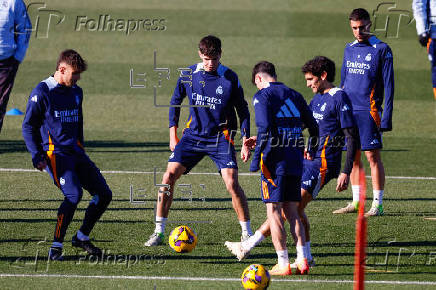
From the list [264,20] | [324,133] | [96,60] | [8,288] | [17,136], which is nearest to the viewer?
[8,288]

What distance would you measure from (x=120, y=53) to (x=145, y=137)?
11.6m

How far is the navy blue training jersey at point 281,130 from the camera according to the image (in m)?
9.01

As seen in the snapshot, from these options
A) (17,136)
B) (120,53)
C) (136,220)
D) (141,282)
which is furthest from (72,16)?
(141,282)

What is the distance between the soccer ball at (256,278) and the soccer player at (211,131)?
2065 mm

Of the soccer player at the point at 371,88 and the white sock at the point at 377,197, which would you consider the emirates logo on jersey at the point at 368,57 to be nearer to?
the soccer player at the point at 371,88

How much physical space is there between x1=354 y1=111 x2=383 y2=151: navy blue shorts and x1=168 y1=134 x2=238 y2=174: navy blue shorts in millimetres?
2531

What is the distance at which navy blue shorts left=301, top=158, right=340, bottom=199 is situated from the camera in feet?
32.2

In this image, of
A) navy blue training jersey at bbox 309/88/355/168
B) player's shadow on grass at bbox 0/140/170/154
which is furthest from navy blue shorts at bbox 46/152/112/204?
player's shadow on grass at bbox 0/140/170/154

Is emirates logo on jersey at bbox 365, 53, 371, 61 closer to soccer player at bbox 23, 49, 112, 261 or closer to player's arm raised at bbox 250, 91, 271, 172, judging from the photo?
player's arm raised at bbox 250, 91, 271, 172

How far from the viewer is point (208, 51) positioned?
33.3ft

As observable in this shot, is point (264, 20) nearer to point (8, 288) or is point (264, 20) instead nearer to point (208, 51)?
Result: point (208, 51)

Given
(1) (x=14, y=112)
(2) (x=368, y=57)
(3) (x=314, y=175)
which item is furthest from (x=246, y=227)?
(1) (x=14, y=112)

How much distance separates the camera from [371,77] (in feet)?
39.7

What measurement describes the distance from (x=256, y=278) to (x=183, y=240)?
174 cm
